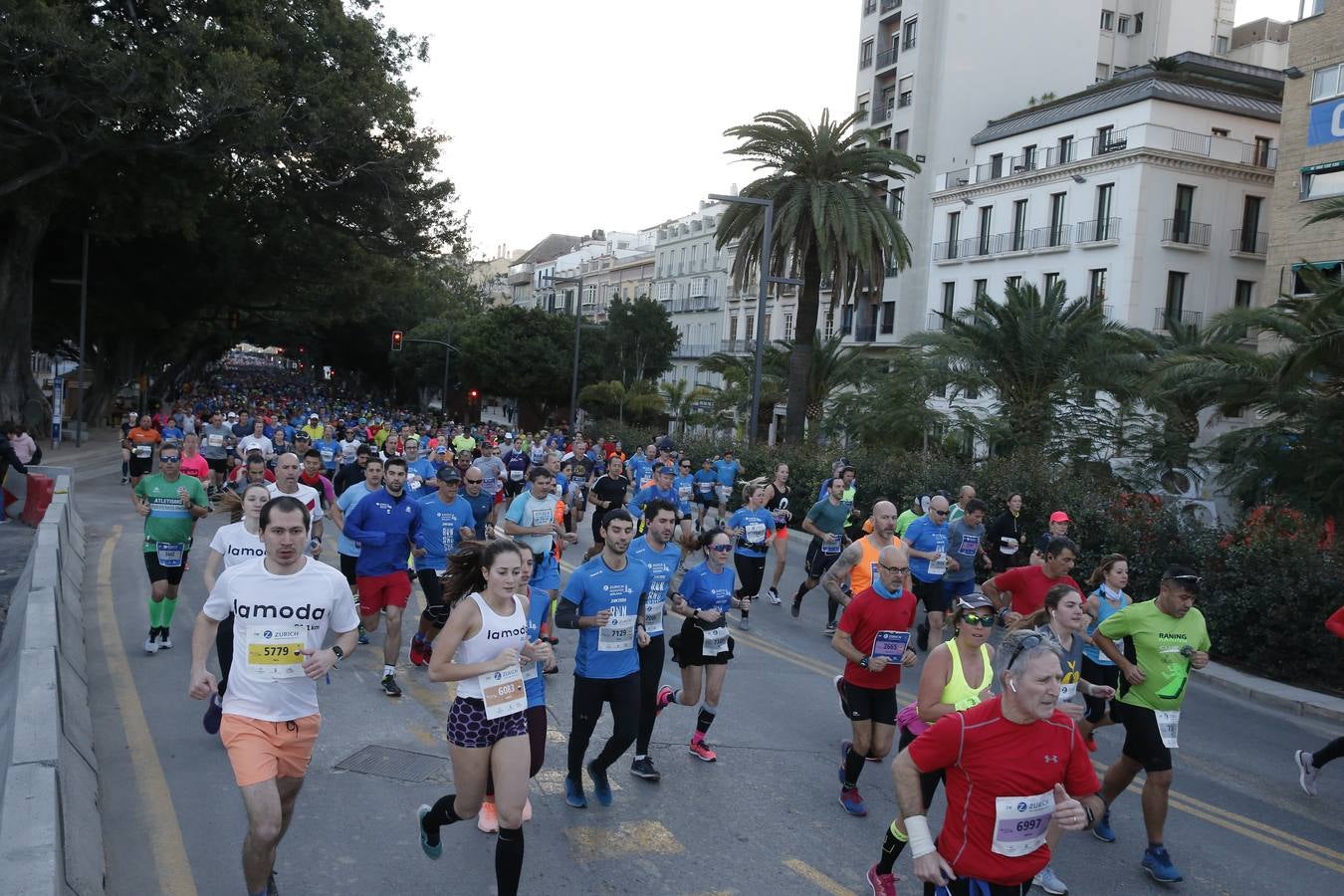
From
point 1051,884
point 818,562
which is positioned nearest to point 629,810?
point 1051,884

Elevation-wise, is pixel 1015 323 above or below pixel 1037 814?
above

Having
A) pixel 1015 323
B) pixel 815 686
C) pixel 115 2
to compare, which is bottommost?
pixel 815 686

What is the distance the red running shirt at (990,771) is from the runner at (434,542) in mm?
6278

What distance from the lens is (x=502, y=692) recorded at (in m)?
5.13

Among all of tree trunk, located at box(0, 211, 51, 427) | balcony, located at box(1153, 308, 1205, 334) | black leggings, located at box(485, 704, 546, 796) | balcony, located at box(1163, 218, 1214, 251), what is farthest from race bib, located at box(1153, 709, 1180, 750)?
balcony, located at box(1163, 218, 1214, 251)

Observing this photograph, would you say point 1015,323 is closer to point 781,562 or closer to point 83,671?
point 781,562

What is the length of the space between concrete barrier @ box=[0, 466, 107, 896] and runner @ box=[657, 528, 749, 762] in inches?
139

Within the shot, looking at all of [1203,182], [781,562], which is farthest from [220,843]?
[1203,182]

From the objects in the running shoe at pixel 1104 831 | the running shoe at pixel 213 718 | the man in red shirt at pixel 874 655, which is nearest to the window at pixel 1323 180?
the running shoe at pixel 1104 831

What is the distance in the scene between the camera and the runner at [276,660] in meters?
4.92

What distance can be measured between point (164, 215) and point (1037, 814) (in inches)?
1179

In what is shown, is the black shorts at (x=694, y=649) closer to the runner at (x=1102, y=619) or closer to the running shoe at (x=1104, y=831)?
the runner at (x=1102, y=619)

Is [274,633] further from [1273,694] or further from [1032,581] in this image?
[1273,694]

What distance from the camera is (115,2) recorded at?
84.6 feet
